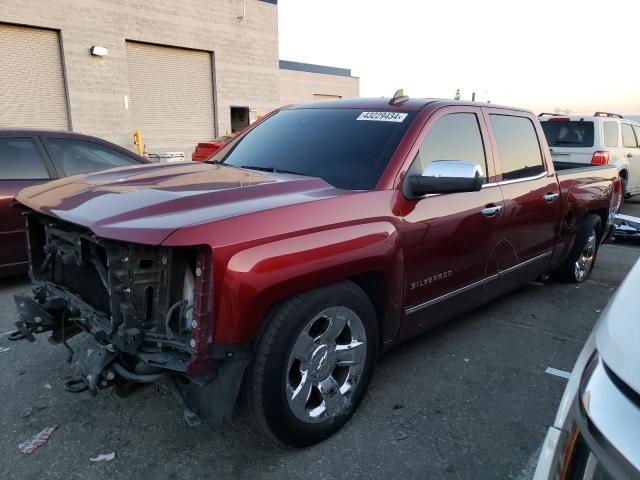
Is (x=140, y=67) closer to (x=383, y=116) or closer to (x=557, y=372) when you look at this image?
(x=383, y=116)

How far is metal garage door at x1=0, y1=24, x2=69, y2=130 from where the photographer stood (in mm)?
15367

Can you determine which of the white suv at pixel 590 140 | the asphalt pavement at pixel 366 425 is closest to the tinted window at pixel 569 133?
the white suv at pixel 590 140

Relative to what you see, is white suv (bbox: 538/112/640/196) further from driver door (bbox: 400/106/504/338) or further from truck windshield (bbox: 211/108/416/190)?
truck windshield (bbox: 211/108/416/190)

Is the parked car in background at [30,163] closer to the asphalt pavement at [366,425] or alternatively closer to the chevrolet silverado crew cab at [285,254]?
the asphalt pavement at [366,425]

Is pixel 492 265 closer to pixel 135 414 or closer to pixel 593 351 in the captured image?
pixel 593 351

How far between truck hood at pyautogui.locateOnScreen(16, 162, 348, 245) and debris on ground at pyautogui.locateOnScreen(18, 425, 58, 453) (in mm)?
1214

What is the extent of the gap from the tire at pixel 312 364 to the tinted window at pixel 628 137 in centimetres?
1051

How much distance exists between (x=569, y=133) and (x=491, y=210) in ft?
25.4

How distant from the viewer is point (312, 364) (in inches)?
99.7

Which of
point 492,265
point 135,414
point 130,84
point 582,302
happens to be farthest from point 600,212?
point 130,84

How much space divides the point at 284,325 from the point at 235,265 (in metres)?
0.41

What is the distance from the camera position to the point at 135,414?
9.50 ft

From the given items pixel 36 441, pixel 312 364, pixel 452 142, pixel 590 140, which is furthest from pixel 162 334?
pixel 590 140

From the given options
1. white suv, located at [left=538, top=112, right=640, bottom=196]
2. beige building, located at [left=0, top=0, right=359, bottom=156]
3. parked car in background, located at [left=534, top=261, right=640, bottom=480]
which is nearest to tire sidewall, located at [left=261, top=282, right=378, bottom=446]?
parked car in background, located at [left=534, top=261, right=640, bottom=480]
